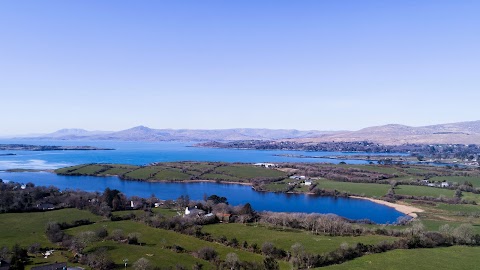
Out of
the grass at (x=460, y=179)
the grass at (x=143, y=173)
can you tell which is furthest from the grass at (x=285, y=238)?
the grass at (x=460, y=179)

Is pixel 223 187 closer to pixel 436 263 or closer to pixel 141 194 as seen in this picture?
pixel 141 194

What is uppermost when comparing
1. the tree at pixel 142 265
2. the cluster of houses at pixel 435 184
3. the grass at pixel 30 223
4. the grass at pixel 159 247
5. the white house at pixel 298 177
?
the tree at pixel 142 265

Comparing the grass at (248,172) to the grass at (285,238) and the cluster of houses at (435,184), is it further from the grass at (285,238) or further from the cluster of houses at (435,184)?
the grass at (285,238)

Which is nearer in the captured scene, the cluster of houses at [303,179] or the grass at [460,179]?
the grass at [460,179]

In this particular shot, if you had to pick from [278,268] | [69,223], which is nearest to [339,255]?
[278,268]

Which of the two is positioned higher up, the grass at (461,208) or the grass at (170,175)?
the grass at (170,175)

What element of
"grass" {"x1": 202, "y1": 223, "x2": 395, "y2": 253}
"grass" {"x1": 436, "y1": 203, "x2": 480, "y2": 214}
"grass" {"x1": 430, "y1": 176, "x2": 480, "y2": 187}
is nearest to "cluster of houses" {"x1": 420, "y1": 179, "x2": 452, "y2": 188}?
"grass" {"x1": 430, "y1": 176, "x2": 480, "y2": 187}

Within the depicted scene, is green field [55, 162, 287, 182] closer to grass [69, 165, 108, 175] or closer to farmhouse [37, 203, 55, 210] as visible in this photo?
grass [69, 165, 108, 175]

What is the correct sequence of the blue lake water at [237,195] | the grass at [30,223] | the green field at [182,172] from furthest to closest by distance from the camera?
the green field at [182,172] → the blue lake water at [237,195] → the grass at [30,223]
